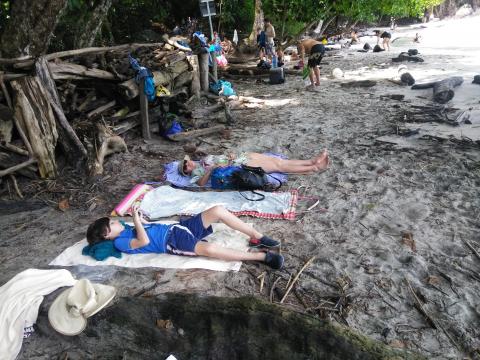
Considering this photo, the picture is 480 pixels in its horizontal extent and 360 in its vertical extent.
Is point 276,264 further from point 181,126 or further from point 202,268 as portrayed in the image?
point 181,126

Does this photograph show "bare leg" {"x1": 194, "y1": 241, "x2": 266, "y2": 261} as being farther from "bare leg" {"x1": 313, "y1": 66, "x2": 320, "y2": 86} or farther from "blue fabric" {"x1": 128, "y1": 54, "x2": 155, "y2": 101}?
"bare leg" {"x1": 313, "y1": 66, "x2": 320, "y2": 86}

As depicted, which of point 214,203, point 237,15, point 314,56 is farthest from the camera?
point 237,15

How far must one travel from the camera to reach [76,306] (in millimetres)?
2873

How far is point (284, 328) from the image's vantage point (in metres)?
2.63

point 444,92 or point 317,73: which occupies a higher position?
point 317,73

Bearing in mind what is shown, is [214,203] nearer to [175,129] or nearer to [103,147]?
[103,147]

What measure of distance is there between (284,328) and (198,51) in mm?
8681

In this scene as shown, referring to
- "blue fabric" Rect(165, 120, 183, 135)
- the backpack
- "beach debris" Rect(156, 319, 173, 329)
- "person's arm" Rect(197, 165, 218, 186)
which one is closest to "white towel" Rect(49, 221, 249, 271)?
"beach debris" Rect(156, 319, 173, 329)

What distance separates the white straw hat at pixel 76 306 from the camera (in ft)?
9.44

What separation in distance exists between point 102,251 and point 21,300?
0.84m

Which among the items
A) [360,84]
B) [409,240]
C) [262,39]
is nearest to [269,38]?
[262,39]

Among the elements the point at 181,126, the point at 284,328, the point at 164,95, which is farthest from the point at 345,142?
the point at 284,328

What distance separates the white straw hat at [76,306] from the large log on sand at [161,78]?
471 cm

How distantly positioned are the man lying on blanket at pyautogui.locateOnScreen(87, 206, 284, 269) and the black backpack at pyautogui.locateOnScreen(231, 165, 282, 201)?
3.78ft
